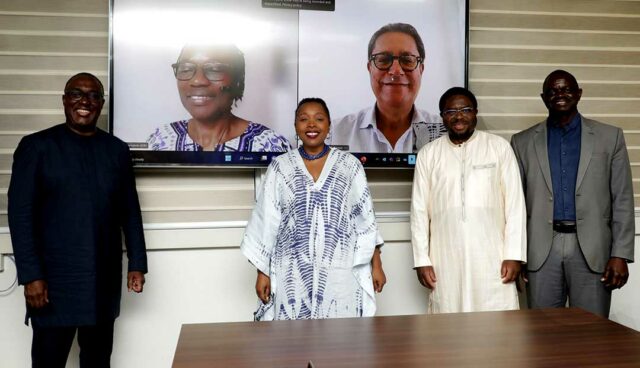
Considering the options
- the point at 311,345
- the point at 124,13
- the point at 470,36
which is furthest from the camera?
the point at 470,36

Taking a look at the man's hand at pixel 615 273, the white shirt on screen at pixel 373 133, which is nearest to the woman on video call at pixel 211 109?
the white shirt on screen at pixel 373 133

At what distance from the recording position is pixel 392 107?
298 cm

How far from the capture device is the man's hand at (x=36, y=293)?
2156 mm

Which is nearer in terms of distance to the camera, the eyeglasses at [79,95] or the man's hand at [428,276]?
the eyeglasses at [79,95]

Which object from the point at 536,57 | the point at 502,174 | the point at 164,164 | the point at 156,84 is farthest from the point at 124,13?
the point at 536,57

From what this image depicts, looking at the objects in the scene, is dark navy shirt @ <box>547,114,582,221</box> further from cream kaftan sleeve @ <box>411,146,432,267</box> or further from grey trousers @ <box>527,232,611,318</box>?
cream kaftan sleeve @ <box>411,146,432,267</box>

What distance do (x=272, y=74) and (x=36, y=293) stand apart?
5.02ft

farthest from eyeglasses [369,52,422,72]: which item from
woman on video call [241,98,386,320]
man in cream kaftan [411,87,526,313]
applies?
woman on video call [241,98,386,320]

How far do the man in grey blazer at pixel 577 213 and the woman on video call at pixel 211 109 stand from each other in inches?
53.6

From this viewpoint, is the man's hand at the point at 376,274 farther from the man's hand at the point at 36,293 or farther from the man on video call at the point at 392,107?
the man's hand at the point at 36,293

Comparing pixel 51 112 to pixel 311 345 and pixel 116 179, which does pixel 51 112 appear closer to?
pixel 116 179

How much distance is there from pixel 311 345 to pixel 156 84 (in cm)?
181

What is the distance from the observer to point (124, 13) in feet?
8.87

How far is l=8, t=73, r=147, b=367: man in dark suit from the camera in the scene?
2.16 metres
